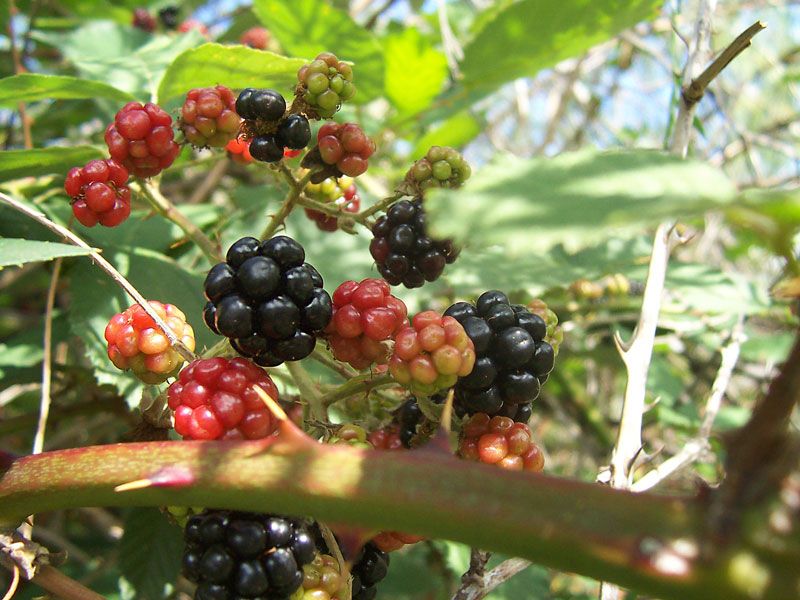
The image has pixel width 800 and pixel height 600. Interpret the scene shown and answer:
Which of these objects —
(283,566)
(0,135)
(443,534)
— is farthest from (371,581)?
(0,135)

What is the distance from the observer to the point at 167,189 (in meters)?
2.07

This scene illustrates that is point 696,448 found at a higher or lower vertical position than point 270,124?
lower

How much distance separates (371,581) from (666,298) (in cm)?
138

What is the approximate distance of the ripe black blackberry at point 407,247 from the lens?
958 millimetres

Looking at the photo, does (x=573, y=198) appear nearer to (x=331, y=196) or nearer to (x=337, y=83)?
(x=337, y=83)

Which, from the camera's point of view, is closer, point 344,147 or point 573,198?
point 573,198

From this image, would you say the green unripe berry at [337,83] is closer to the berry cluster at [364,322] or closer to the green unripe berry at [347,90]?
the green unripe berry at [347,90]

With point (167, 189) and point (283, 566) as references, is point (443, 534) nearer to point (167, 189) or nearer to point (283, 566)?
point (283, 566)

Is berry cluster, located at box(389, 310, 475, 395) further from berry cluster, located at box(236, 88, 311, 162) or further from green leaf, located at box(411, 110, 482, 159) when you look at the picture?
green leaf, located at box(411, 110, 482, 159)

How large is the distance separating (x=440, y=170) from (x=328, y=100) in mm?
172

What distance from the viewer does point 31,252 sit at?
0.84m

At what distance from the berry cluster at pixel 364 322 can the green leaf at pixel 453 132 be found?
121cm

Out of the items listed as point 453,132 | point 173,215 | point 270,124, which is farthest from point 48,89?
point 453,132

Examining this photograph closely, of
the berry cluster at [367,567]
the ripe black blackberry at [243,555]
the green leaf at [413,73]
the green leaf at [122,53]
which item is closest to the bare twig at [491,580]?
the berry cluster at [367,567]
